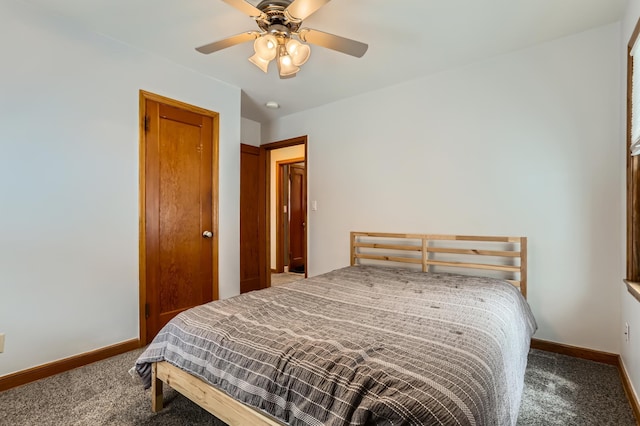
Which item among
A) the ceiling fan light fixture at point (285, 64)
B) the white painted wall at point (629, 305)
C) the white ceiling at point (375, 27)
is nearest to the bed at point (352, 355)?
the white painted wall at point (629, 305)

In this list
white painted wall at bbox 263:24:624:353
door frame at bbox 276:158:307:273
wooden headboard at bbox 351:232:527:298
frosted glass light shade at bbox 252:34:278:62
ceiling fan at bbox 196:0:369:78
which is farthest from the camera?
door frame at bbox 276:158:307:273

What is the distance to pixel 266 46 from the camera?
201cm

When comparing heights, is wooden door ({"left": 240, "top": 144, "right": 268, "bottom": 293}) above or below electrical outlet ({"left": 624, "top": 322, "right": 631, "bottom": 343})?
above

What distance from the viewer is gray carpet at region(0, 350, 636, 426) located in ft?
5.49

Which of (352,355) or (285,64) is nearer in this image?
(352,355)

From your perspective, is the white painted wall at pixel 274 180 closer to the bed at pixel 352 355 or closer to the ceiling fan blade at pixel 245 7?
the bed at pixel 352 355

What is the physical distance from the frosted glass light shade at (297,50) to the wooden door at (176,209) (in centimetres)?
144

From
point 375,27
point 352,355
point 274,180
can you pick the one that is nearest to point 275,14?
point 375,27

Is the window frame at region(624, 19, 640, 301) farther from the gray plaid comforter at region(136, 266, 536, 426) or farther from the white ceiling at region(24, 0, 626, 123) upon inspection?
the gray plaid comforter at region(136, 266, 536, 426)

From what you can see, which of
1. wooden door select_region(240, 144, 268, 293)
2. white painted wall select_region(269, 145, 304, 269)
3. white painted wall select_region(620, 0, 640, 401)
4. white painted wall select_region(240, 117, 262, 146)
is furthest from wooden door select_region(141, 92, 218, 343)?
white painted wall select_region(620, 0, 640, 401)

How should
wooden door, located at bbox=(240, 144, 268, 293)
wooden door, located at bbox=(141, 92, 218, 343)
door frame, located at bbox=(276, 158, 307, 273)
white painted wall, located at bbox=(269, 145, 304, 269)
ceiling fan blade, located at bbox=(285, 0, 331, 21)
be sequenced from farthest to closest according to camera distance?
door frame, located at bbox=(276, 158, 307, 273), white painted wall, located at bbox=(269, 145, 304, 269), wooden door, located at bbox=(240, 144, 268, 293), wooden door, located at bbox=(141, 92, 218, 343), ceiling fan blade, located at bbox=(285, 0, 331, 21)

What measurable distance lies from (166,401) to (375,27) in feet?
9.34

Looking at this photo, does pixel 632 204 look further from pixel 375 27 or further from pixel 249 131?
pixel 249 131

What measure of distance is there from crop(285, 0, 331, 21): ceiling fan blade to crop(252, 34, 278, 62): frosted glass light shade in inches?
9.7
